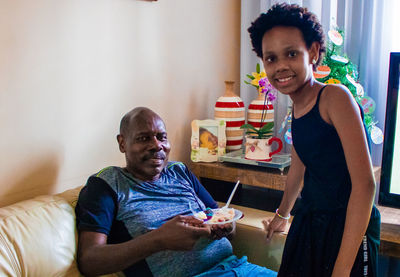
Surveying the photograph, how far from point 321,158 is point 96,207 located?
2.53ft

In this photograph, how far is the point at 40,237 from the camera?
1.19m

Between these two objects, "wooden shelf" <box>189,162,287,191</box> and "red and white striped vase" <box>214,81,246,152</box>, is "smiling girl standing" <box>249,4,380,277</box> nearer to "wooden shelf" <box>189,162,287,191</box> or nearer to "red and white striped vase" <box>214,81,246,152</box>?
"wooden shelf" <box>189,162,287,191</box>

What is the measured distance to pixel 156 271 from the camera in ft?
4.41

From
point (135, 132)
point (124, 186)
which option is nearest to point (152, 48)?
point (135, 132)

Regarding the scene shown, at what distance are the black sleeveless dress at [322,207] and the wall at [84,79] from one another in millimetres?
920

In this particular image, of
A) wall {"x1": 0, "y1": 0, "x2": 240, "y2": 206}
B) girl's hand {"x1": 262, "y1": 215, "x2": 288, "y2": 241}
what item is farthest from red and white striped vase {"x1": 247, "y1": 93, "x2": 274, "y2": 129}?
girl's hand {"x1": 262, "y1": 215, "x2": 288, "y2": 241}

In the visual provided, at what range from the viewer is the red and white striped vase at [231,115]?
6.97 ft

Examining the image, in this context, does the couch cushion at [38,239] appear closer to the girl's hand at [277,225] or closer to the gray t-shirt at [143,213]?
the gray t-shirt at [143,213]

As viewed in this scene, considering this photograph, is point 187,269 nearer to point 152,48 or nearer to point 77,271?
point 77,271

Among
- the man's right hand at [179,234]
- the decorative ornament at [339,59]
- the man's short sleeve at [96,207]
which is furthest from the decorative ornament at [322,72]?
the man's short sleeve at [96,207]

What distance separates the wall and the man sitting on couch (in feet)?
0.70

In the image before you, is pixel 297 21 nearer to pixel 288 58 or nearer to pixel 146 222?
pixel 288 58

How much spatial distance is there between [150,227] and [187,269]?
208mm

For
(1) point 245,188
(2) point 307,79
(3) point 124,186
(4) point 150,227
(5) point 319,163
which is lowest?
(1) point 245,188
